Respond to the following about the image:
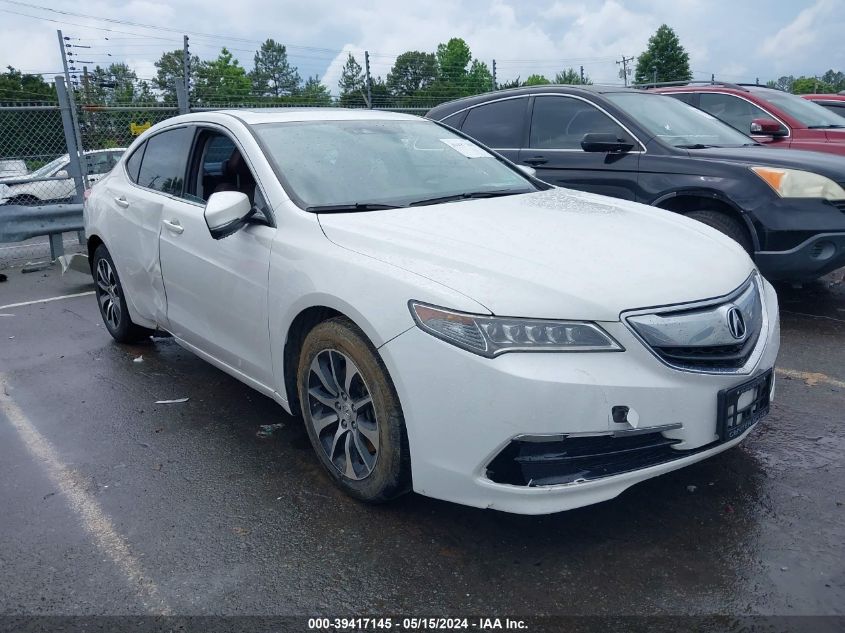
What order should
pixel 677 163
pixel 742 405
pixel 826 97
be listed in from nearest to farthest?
pixel 742 405 < pixel 677 163 < pixel 826 97

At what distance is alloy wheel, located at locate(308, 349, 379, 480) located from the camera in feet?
9.69

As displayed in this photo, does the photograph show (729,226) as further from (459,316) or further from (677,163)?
(459,316)

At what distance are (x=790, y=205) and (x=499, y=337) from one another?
12.1 feet

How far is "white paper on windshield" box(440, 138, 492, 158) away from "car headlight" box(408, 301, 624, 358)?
1.97 metres

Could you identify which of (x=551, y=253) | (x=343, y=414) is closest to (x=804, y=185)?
(x=551, y=253)

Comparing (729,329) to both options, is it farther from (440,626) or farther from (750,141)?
(750,141)

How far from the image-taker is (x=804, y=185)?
5.30m

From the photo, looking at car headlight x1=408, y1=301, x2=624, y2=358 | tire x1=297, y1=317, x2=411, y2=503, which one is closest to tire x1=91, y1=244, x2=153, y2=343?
tire x1=297, y1=317, x2=411, y2=503

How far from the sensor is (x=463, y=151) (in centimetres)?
435

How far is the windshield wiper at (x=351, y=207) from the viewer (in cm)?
338

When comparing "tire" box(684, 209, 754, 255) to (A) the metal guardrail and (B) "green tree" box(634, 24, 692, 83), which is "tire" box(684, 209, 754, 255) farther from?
(B) "green tree" box(634, 24, 692, 83)

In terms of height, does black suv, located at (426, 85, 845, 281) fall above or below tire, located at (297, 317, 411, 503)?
above

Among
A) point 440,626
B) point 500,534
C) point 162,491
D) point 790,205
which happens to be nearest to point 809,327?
point 790,205

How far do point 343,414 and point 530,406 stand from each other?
0.93 meters
